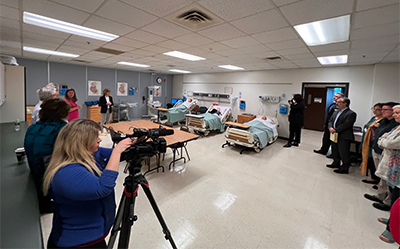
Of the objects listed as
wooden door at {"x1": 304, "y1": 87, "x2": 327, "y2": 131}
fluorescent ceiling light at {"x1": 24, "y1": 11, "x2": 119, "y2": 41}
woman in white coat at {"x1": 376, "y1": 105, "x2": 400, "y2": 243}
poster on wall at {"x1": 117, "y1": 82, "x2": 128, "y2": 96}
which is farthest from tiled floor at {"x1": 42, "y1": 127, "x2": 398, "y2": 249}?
poster on wall at {"x1": 117, "y1": 82, "x2": 128, "y2": 96}

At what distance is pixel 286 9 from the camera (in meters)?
1.92

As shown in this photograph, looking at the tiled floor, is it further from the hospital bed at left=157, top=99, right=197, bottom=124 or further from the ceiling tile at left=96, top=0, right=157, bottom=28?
the hospital bed at left=157, top=99, right=197, bottom=124

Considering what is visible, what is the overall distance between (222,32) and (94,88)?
6717 millimetres

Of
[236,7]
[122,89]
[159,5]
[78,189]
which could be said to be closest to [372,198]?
[236,7]

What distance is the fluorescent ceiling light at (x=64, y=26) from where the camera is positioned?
2445 millimetres

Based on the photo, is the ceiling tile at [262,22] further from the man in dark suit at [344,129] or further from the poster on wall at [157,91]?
the poster on wall at [157,91]

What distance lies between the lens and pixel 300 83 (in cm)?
589

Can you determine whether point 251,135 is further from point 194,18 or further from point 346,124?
point 194,18

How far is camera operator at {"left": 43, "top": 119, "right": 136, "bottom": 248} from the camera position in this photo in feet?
2.86

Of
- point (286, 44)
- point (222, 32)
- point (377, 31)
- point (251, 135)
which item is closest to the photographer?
point (377, 31)

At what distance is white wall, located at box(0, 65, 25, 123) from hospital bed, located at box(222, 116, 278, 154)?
460 centimetres

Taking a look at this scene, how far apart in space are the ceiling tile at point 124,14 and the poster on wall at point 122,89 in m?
6.26

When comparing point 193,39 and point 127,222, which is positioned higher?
point 193,39

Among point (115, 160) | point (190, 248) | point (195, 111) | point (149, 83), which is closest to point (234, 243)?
point (190, 248)
